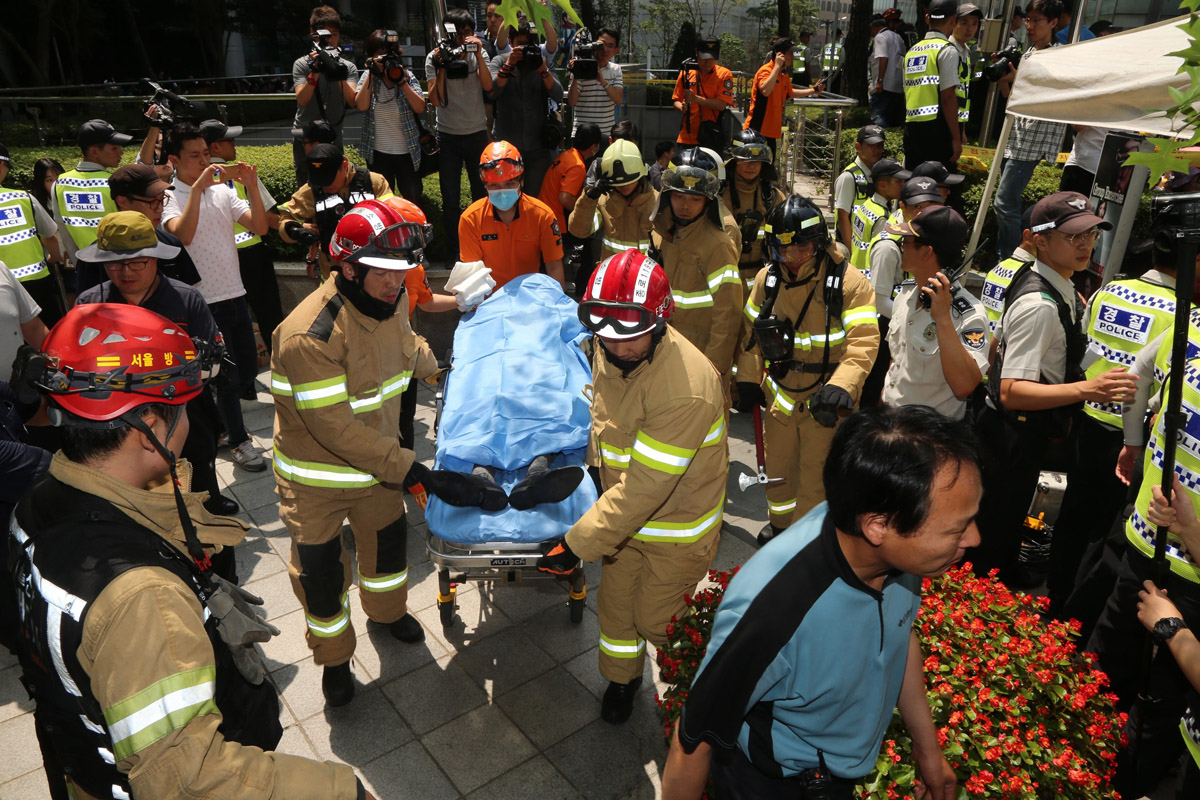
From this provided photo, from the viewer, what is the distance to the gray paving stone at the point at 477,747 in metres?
3.64

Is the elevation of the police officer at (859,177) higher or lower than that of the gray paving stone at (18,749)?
higher

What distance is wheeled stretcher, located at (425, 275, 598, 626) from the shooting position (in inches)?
146

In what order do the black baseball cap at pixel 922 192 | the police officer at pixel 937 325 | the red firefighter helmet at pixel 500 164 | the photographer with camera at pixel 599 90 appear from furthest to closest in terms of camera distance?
the photographer with camera at pixel 599 90, the red firefighter helmet at pixel 500 164, the black baseball cap at pixel 922 192, the police officer at pixel 937 325

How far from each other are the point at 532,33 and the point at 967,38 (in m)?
4.53

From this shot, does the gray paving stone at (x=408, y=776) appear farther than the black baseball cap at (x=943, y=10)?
No

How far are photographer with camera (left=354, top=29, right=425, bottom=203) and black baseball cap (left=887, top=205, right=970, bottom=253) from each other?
215 inches

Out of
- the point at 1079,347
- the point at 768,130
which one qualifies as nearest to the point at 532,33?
the point at 768,130

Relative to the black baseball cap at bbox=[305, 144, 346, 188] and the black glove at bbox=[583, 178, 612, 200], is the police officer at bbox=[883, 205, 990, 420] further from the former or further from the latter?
the black baseball cap at bbox=[305, 144, 346, 188]

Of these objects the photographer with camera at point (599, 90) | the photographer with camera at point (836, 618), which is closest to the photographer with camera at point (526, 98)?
the photographer with camera at point (599, 90)

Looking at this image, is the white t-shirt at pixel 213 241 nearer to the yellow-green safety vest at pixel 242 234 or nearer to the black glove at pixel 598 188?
the yellow-green safety vest at pixel 242 234

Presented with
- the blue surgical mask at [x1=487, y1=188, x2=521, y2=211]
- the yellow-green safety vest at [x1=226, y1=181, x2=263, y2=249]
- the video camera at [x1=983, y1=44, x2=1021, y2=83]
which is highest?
the video camera at [x1=983, y1=44, x2=1021, y2=83]

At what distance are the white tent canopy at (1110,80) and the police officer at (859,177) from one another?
1583 mm

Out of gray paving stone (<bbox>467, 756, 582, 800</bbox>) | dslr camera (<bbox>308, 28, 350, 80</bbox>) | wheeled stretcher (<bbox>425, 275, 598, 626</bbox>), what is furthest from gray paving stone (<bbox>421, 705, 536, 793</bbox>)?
dslr camera (<bbox>308, 28, 350, 80</bbox>)

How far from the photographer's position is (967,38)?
8.35 m
